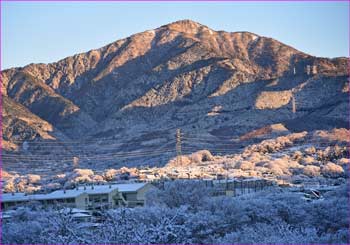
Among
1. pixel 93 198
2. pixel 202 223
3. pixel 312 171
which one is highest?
pixel 202 223

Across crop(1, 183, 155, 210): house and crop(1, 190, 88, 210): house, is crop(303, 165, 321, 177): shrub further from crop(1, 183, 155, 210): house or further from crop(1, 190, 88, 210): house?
crop(1, 190, 88, 210): house

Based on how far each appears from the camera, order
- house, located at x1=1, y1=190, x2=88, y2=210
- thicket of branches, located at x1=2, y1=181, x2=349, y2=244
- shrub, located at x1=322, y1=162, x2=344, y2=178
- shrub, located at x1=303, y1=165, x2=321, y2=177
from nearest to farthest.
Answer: thicket of branches, located at x1=2, y1=181, x2=349, y2=244, house, located at x1=1, y1=190, x2=88, y2=210, shrub, located at x1=322, y1=162, x2=344, y2=178, shrub, located at x1=303, y1=165, x2=321, y2=177

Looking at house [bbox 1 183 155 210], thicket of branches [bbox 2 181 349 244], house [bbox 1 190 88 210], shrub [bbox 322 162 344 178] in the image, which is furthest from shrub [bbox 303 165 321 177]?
thicket of branches [bbox 2 181 349 244]

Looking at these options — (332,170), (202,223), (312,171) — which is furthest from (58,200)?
(312,171)

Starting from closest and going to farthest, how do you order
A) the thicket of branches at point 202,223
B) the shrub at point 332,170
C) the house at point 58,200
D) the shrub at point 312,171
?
1. the thicket of branches at point 202,223
2. the house at point 58,200
3. the shrub at point 332,170
4. the shrub at point 312,171

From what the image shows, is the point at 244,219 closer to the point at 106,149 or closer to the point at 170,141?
the point at 170,141

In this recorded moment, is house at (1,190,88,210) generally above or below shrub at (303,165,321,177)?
above

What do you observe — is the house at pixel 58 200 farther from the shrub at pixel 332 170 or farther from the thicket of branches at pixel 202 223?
the shrub at pixel 332 170

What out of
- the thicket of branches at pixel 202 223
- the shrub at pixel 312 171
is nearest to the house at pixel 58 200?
the thicket of branches at pixel 202 223

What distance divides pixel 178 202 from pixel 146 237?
62.7 feet

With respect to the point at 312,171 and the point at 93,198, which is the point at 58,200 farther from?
the point at 312,171

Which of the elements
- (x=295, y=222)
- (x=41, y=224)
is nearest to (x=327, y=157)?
(x=295, y=222)

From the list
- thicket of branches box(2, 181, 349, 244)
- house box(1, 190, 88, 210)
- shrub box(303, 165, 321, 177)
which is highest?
thicket of branches box(2, 181, 349, 244)

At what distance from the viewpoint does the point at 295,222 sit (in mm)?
42906
